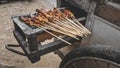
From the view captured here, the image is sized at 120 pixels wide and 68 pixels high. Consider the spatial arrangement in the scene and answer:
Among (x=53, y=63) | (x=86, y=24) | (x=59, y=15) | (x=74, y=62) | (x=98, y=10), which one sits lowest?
(x=53, y=63)

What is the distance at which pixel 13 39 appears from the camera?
3.54 m

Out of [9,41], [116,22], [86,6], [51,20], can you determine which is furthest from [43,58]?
[116,22]

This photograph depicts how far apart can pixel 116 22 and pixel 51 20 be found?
32.6 inches

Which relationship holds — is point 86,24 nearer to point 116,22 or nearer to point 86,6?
point 86,6

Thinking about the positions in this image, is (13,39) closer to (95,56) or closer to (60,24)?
(60,24)

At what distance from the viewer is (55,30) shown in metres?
1.99

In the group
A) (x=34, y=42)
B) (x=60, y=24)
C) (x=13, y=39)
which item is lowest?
(x=13, y=39)

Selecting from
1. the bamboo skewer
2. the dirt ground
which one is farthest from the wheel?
the dirt ground

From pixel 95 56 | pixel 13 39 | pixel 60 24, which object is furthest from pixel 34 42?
pixel 13 39

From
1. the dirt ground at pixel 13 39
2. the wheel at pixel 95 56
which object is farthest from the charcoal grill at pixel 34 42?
the dirt ground at pixel 13 39

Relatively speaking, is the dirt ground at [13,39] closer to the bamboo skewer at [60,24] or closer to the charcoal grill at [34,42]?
the charcoal grill at [34,42]

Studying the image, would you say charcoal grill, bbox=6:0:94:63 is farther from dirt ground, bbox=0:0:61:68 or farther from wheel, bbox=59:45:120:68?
dirt ground, bbox=0:0:61:68

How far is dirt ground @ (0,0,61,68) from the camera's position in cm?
290

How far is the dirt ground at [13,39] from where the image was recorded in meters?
2.90
